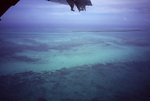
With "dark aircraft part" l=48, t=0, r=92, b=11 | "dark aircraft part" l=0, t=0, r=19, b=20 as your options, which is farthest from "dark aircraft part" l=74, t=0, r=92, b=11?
"dark aircraft part" l=0, t=0, r=19, b=20

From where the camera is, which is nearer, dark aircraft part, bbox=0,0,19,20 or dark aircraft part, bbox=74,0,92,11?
dark aircraft part, bbox=0,0,19,20

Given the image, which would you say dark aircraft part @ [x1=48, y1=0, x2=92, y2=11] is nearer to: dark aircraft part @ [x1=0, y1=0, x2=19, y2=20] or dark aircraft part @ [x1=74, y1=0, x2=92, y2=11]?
dark aircraft part @ [x1=74, y1=0, x2=92, y2=11]

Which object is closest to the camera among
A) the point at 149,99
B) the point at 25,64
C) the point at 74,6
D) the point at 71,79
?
the point at 74,6

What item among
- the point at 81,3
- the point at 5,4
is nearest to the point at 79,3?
the point at 81,3

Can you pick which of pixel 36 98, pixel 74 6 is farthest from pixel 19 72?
pixel 74 6

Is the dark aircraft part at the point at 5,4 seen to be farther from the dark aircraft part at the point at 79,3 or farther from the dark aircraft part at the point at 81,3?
the dark aircraft part at the point at 81,3

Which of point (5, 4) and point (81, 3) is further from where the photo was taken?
point (81, 3)

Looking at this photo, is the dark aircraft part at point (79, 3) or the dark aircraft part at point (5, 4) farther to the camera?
the dark aircraft part at point (79, 3)

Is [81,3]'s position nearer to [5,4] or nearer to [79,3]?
[79,3]

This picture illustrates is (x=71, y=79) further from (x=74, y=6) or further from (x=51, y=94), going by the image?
(x=74, y=6)

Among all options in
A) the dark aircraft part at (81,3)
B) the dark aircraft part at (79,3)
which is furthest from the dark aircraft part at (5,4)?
the dark aircraft part at (81,3)

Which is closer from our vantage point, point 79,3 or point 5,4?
point 5,4
